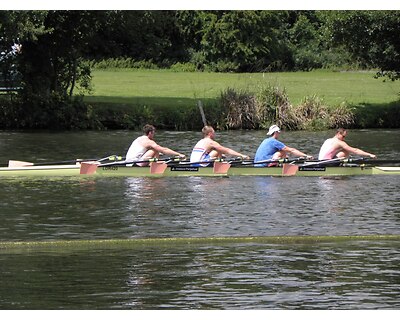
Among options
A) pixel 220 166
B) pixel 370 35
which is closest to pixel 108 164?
pixel 220 166

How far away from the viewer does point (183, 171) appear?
26.0 metres

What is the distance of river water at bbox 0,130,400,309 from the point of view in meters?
13.9

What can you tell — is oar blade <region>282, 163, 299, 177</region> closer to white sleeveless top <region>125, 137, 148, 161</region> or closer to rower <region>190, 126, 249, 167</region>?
rower <region>190, 126, 249, 167</region>

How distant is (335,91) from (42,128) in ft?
61.6

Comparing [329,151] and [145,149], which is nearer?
[145,149]

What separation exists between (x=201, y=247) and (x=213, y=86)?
40301mm

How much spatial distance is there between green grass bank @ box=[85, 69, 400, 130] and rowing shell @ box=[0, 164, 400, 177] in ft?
48.2

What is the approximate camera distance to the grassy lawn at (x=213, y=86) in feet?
156

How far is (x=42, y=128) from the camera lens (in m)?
40.8

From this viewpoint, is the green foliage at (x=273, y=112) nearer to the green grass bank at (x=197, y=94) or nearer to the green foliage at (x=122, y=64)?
the green grass bank at (x=197, y=94)

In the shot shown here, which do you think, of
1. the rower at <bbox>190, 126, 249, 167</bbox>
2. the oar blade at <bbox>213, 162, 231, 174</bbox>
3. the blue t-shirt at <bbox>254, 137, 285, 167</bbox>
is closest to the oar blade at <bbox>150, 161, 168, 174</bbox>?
the rower at <bbox>190, 126, 249, 167</bbox>

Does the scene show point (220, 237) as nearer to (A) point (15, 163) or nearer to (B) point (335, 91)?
(A) point (15, 163)

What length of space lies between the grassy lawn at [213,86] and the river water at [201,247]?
17406 millimetres

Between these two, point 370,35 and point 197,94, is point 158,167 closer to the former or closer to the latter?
point 370,35
